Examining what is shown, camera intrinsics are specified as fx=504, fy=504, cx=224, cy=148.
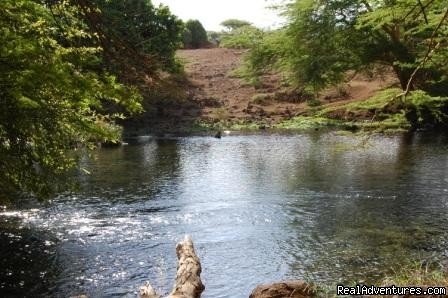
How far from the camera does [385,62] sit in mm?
34062

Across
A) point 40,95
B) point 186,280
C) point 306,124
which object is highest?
point 40,95

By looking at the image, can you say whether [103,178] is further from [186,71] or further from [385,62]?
[186,71]

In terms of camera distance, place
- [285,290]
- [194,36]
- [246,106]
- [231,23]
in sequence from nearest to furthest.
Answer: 1. [285,290]
2. [246,106]
3. [194,36]
4. [231,23]

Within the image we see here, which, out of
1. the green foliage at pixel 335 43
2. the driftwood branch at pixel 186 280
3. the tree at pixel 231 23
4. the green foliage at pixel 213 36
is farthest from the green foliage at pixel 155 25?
the tree at pixel 231 23

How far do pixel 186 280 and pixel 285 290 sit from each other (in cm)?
152

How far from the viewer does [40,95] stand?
943cm

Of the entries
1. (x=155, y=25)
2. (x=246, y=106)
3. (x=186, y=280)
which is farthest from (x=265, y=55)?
(x=186, y=280)

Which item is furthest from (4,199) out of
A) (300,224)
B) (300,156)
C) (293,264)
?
(300,156)

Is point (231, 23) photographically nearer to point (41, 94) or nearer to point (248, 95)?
point (248, 95)

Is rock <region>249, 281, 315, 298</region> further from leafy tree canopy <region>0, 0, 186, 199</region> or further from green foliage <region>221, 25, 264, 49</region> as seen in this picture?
green foliage <region>221, 25, 264, 49</region>

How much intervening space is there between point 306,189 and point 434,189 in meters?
3.83

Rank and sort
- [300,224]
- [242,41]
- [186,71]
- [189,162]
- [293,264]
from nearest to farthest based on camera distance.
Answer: [293,264] → [300,224] → [189,162] → [242,41] → [186,71]

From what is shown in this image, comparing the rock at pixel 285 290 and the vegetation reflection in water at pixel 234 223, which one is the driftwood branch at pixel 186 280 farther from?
the rock at pixel 285 290

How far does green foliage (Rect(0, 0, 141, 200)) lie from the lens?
8.42 m
